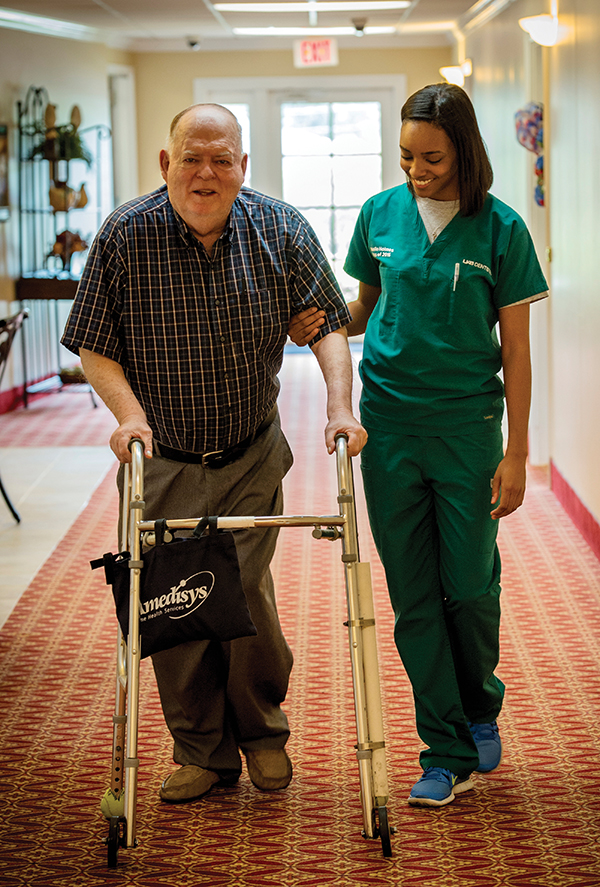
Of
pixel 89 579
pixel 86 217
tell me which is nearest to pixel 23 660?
pixel 89 579

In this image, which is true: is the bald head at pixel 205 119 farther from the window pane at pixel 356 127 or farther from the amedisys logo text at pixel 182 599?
the window pane at pixel 356 127

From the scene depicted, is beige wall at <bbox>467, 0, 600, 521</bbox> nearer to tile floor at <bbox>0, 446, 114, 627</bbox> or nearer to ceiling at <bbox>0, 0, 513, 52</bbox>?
ceiling at <bbox>0, 0, 513, 52</bbox>

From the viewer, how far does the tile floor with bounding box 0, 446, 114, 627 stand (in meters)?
4.36

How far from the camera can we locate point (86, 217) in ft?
32.4

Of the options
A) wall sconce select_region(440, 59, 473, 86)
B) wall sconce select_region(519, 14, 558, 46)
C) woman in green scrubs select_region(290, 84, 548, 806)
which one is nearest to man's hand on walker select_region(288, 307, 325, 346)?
woman in green scrubs select_region(290, 84, 548, 806)

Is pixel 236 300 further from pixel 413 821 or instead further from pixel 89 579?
pixel 89 579

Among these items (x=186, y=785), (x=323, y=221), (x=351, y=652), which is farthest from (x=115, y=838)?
(x=323, y=221)

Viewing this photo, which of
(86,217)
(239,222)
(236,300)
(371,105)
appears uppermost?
(371,105)

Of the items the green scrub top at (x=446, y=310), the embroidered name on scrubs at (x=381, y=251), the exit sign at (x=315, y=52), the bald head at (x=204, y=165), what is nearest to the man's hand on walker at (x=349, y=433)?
the green scrub top at (x=446, y=310)

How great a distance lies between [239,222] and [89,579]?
7.57ft

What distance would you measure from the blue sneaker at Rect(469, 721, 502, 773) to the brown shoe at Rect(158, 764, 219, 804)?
67 centimetres

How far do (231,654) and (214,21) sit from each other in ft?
25.8

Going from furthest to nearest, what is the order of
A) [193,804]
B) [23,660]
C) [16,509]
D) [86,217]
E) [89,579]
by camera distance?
[86,217]
[16,509]
[89,579]
[23,660]
[193,804]

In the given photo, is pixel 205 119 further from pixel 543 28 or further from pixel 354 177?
pixel 354 177
